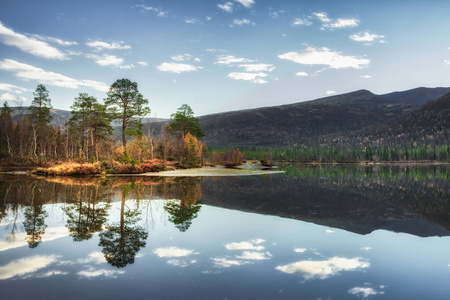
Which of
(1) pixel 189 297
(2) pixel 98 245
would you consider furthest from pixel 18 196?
(1) pixel 189 297

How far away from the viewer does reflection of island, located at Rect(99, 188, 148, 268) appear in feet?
21.7

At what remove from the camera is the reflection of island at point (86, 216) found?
29.1 feet

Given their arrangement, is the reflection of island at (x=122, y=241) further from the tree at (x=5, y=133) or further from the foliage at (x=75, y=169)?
the tree at (x=5, y=133)

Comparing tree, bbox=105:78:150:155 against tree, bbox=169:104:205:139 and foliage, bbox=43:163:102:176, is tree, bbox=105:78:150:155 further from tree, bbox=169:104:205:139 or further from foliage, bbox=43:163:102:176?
tree, bbox=169:104:205:139

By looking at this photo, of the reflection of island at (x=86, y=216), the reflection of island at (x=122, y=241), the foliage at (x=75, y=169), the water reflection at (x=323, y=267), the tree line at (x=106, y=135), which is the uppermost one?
the tree line at (x=106, y=135)

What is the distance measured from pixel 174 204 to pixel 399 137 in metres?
204

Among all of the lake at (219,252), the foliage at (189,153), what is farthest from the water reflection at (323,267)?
the foliage at (189,153)

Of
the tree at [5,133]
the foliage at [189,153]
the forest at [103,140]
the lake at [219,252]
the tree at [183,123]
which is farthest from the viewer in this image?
the tree at [183,123]

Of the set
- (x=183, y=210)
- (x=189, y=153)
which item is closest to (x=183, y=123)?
(x=189, y=153)

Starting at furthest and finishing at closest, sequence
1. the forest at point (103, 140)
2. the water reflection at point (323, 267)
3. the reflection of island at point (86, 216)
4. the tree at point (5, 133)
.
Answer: the tree at point (5, 133)
the forest at point (103, 140)
the reflection of island at point (86, 216)
the water reflection at point (323, 267)

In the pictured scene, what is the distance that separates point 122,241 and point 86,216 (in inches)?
154

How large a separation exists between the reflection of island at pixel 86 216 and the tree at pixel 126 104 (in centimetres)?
2785

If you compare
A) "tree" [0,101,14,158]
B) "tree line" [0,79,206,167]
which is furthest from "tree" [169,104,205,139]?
"tree" [0,101,14,158]

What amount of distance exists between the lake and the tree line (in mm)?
25670
